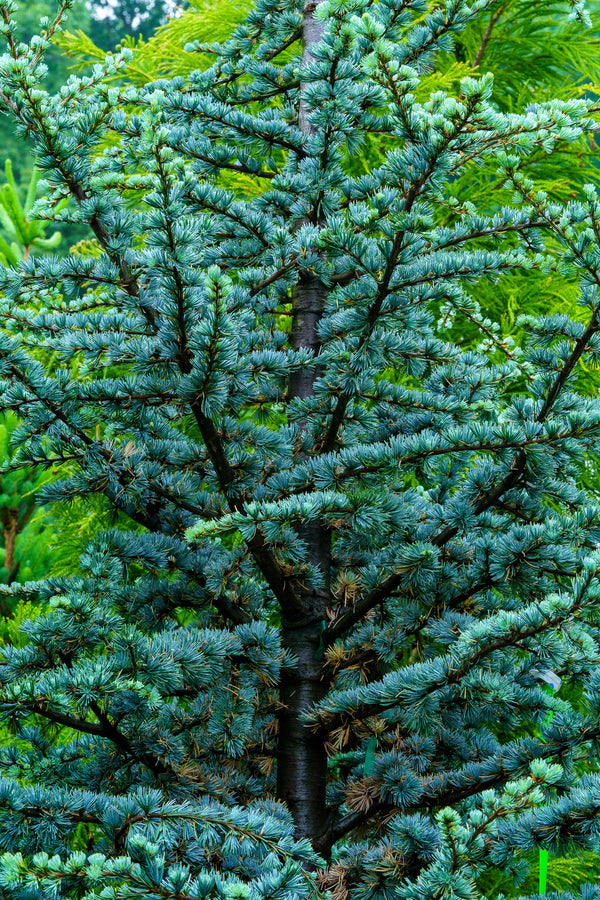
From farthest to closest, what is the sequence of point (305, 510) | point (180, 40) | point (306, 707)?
1. point (180, 40)
2. point (306, 707)
3. point (305, 510)

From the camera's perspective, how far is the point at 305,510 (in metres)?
1.64

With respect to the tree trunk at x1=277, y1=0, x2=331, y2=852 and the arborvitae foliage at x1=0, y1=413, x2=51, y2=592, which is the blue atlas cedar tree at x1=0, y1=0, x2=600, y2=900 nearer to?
the tree trunk at x1=277, y1=0, x2=331, y2=852

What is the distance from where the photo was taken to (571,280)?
14.3ft

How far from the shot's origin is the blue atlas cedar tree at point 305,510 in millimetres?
1526

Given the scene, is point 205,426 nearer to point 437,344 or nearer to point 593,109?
point 437,344

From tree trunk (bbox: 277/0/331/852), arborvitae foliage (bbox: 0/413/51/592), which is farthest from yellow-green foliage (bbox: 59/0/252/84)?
tree trunk (bbox: 277/0/331/852)

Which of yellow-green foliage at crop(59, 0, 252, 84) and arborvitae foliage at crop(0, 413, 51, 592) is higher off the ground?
yellow-green foliage at crop(59, 0, 252, 84)

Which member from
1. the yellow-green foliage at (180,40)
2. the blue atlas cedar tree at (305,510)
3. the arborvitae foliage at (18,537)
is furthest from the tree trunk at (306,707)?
the arborvitae foliage at (18,537)

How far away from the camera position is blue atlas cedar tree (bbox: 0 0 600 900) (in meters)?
1.53

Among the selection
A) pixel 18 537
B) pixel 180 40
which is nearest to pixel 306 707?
pixel 18 537

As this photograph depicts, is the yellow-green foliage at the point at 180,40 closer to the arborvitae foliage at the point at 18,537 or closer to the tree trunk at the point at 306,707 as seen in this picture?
the arborvitae foliage at the point at 18,537

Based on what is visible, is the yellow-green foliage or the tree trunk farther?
the yellow-green foliage

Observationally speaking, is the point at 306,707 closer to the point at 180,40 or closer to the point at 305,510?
the point at 305,510

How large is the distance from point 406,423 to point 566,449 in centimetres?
54
